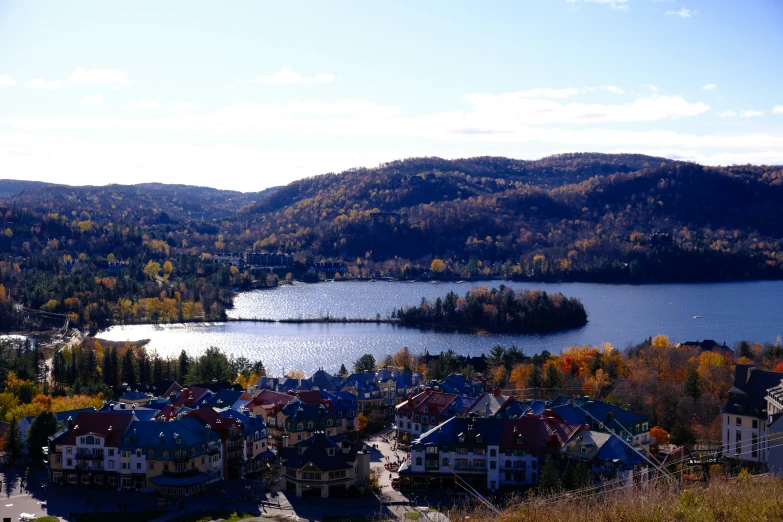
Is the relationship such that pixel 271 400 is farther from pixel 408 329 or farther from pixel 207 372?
pixel 408 329

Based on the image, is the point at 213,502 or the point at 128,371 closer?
the point at 213,502

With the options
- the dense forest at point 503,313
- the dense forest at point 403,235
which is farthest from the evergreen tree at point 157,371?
the dense forest at point 503,313

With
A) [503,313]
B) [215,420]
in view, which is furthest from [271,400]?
[503,313]

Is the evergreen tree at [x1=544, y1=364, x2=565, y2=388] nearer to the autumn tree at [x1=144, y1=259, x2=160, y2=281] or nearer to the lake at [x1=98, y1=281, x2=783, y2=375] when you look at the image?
the lake at [x1=98, y1=281, x2=783, y2=375]

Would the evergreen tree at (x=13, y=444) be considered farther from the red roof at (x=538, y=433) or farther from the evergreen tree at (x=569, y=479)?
the evergreen tree at (x=569, y=479)

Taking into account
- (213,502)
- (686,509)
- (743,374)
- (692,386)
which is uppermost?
(743,374)

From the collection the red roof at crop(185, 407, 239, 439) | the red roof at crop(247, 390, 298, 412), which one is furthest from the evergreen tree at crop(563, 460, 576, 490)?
the red roof at crop(247, 390, 298, 412)

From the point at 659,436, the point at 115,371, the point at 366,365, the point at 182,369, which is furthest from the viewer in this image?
the point at 366,365

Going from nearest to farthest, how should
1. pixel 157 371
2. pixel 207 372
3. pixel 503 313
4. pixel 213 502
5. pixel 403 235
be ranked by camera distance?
1. pixel 213 502
2. pixel 207 372
3. pixel 157 371
4. pixel 503 313
5. pixel 403 235
